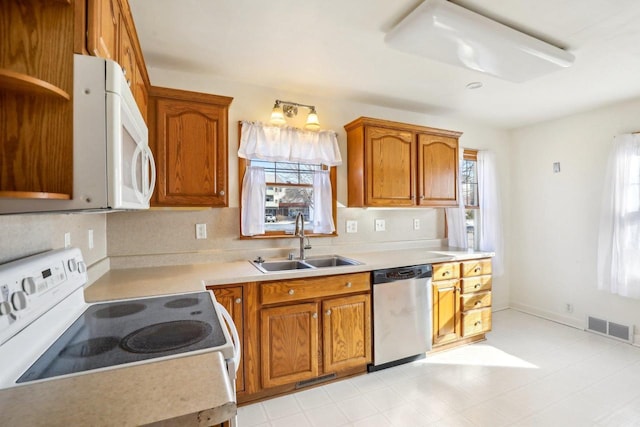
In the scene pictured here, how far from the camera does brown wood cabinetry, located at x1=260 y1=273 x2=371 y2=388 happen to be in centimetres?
204

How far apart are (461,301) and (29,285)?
301cm

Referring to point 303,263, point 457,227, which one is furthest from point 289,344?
point 457,227

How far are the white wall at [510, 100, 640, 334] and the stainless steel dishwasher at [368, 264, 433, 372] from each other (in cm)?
205

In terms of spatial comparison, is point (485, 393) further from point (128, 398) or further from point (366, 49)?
point (366, 49)

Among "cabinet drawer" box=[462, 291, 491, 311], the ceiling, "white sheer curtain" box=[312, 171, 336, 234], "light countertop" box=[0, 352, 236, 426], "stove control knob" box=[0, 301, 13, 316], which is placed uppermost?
the ceiling

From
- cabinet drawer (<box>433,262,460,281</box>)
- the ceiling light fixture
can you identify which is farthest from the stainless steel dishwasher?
the ceiling light fixture

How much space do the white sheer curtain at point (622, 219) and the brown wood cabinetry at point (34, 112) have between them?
415 cm

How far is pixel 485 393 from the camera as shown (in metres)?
2.13

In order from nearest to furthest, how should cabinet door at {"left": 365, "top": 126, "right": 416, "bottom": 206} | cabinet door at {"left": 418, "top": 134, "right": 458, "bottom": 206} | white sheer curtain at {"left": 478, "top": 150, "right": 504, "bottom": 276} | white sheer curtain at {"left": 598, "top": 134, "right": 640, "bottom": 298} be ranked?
1. cabinet door at {"left": 365, "top": 126, "right": 416, "bottom": 206}
2. white sheer curtain at {"left": 598, "top": 134, "right": 640, "bottom": 298}
3. cabinet door at {"left": 418, "top": 134, "right": 458, "bottom": 206}
4. white sheer curtain at {"left": 478, "top": 150, "right": 504, "bottom": 276}

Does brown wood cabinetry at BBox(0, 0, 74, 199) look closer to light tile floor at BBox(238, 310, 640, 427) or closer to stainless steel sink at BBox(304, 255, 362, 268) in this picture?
light tile floor at BBox(238, 310, 640, 427)

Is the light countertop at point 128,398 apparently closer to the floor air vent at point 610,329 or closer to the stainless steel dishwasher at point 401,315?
the stainless steel dishwasher at point 401,315

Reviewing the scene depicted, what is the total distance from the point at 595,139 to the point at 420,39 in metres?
2.77

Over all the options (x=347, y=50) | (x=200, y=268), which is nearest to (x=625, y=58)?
(x=347, y=50)

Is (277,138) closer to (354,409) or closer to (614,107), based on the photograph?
(354,409)
